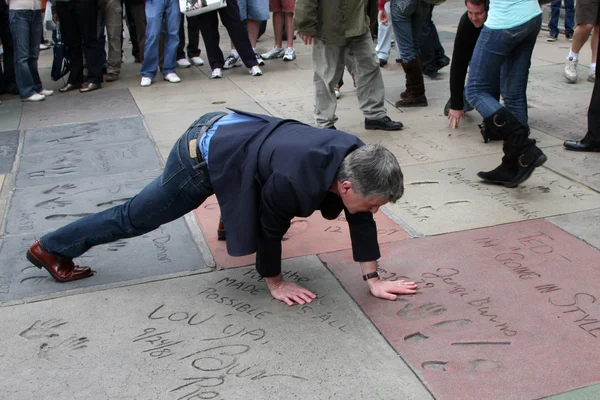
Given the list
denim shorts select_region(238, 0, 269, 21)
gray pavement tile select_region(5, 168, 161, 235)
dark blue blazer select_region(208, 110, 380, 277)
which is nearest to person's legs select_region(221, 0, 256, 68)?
denim shorts select_region(238, 0, 269, 21)

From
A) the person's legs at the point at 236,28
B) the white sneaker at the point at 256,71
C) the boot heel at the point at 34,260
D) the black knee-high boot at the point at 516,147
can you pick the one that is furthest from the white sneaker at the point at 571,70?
the boot heel at the point at 34,260

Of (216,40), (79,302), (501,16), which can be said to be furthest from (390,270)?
(216,40)

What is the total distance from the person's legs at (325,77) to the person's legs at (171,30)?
9.68 feet

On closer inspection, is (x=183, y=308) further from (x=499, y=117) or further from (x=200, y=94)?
(x=200, y=94)

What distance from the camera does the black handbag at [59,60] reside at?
7.99 m

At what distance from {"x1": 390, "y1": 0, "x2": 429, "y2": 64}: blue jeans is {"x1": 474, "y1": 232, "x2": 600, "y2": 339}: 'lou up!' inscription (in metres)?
3.19

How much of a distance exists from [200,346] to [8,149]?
3.80 meters

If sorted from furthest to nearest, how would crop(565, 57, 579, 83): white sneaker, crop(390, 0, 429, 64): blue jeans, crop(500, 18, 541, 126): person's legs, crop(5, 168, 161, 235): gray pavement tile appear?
crop(565, 57, 579, 83): white sneaker → crop(390, 0, 429, 64): blue jeans → crop(500, 18, 541, 126): person's legs → crop(5, 168, 161, 235): gray pavement tile

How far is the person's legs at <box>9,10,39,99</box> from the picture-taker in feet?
24.0

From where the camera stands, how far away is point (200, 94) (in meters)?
7.78

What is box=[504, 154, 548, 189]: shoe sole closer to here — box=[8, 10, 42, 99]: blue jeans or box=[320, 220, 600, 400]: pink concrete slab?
box=[320, 220, 600, 400]: pink concrete slab

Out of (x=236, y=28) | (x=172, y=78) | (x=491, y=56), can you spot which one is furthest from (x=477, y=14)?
(x=172, y=78)

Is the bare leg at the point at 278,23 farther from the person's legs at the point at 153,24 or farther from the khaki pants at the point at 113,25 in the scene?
the khaki pants at the point at 113,25

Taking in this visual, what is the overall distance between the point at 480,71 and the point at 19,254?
3.02m
